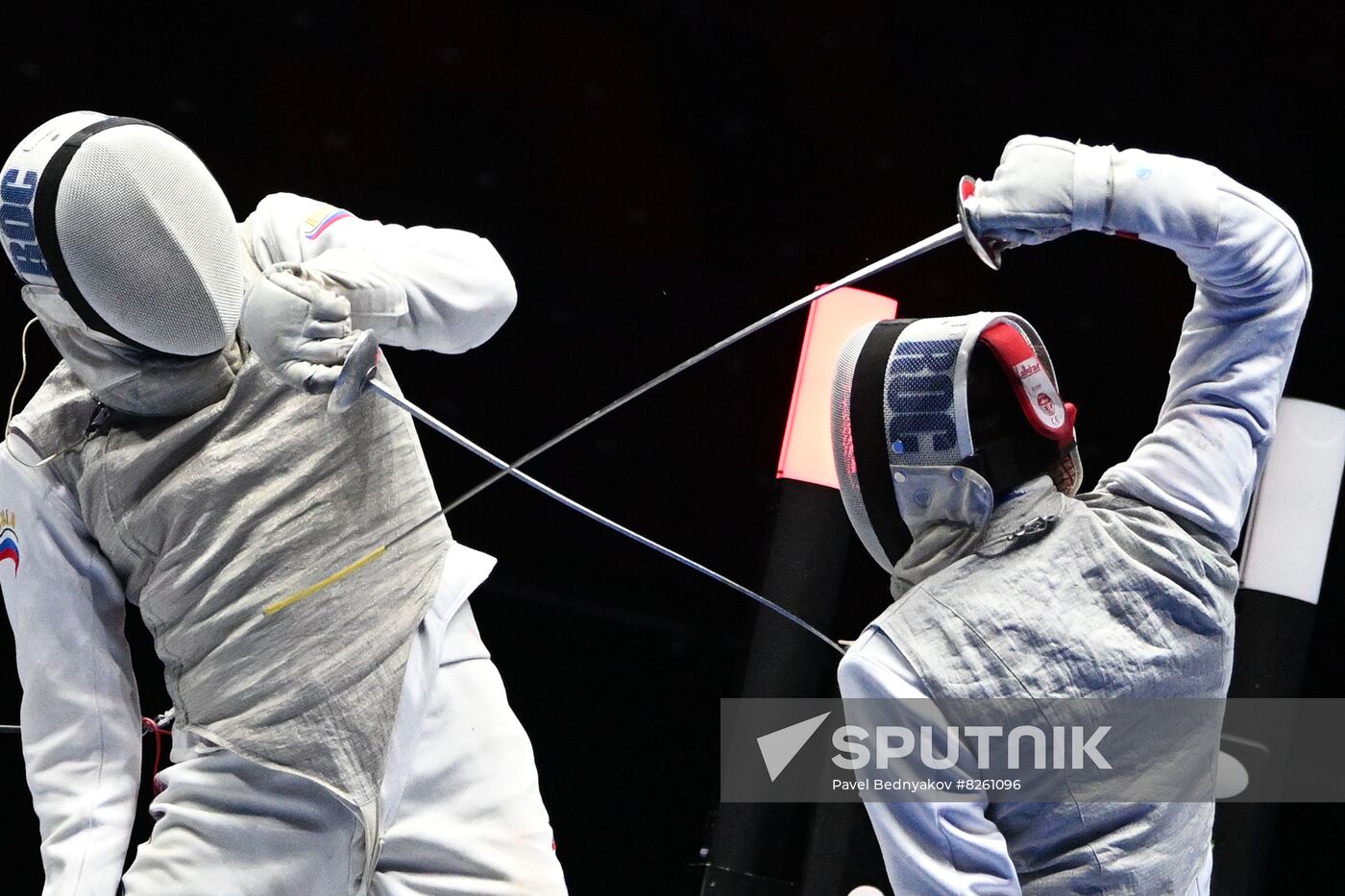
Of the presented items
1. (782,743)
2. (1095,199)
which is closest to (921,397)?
(1095,199)

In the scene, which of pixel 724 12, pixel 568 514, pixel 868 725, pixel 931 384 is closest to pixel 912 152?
pixel 724 12

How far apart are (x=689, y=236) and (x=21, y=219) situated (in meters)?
1.69

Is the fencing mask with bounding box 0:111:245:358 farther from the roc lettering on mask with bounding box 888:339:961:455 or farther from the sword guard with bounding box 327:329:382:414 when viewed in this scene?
the roc lettering on mask with bounding box 888:339:961:455

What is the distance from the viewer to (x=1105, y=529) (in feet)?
4.69

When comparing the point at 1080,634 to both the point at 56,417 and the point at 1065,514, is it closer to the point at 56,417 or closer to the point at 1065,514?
the point at 1065,514

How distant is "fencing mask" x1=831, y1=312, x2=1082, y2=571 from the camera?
1.42m

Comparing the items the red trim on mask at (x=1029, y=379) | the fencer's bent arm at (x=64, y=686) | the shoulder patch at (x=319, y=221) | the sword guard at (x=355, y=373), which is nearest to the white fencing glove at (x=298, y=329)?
the sword guard at (x=355, y=373)

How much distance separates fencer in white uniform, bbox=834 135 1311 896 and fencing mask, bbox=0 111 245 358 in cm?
73

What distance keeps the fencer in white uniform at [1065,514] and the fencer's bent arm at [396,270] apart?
17.7 inches

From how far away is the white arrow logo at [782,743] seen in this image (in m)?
2.72

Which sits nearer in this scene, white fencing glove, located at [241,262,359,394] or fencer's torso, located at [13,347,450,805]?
white fencing glove, located at [241,262,359,394]

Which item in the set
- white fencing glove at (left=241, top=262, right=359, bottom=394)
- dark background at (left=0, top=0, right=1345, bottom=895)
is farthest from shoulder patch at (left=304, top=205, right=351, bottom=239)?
dark background at (left=0, top=0, right=1345, bottom=895)

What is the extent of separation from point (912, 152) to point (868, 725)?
1896 millimetres

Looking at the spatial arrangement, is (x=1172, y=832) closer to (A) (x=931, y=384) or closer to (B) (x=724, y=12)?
(A) (x=931, y=384)
